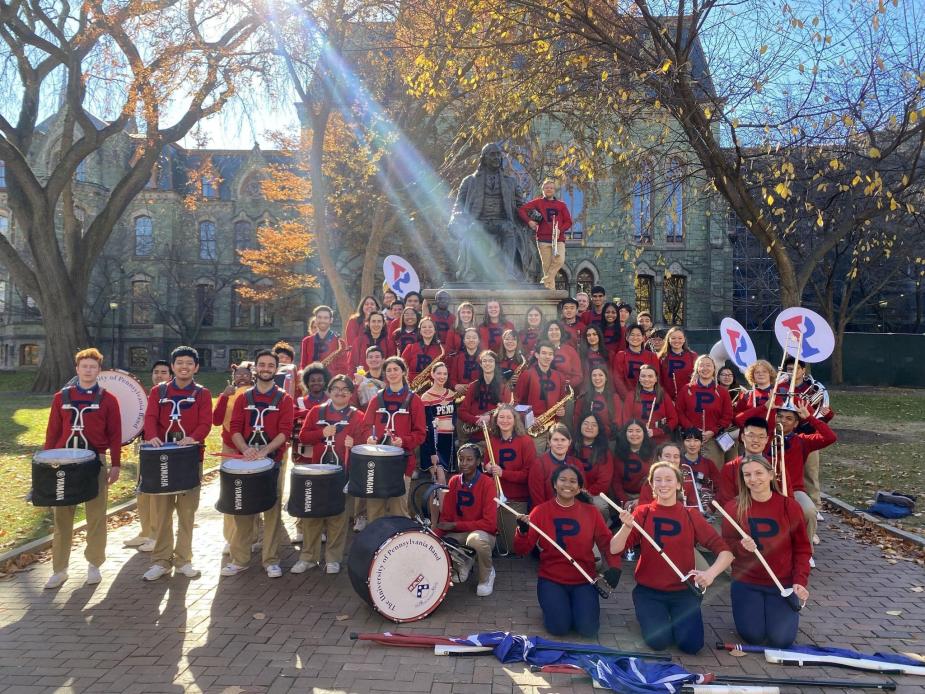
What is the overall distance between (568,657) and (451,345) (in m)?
4.75

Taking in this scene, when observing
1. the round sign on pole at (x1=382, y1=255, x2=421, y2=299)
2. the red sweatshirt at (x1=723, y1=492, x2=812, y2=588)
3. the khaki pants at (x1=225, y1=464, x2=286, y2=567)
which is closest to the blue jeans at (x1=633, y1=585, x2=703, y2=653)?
the red sweatshirt at (x1=723, y1=492, x2=812, y2=588)

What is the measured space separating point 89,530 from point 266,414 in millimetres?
1872

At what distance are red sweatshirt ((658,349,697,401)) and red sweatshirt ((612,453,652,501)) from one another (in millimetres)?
1877

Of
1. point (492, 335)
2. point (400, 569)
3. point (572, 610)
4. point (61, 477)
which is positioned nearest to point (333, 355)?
point (492, 335)

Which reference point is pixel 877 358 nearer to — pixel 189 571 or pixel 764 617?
pixel 764 617

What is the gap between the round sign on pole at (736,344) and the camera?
8.70m

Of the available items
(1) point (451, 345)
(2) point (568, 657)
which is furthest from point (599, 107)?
(2) point (568, 657)

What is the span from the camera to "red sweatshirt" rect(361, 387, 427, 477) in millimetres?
→ 6492

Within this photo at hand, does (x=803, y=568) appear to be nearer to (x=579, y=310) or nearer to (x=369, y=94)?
(x=579, y=310)

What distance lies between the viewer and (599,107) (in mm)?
11109

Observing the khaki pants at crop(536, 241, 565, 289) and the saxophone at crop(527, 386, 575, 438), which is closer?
the saxophone at crop(527, 386, 575, 438)

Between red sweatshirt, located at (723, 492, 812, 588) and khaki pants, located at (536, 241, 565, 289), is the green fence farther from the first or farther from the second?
red sweatshirt, located at (723, 492, 812, 588)

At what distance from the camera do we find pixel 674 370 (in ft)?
28.4

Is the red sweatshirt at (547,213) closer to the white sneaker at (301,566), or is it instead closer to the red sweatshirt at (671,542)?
the white sneaker at (301,566)
